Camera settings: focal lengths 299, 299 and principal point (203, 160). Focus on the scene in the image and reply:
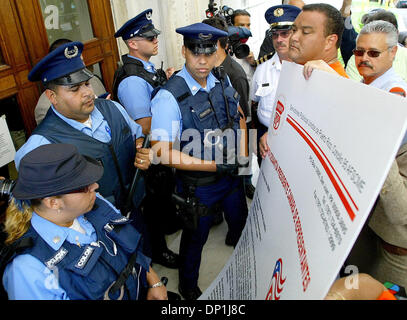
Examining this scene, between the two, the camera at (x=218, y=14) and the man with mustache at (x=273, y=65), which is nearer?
the man with mustache at (x=273, y=65)

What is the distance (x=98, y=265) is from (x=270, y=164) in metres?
1.05

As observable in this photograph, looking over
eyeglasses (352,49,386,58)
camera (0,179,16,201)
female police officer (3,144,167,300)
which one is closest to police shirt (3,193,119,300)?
female police officer (3,144,167,300)

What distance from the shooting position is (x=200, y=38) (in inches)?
81.5

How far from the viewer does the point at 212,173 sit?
2.23 metres

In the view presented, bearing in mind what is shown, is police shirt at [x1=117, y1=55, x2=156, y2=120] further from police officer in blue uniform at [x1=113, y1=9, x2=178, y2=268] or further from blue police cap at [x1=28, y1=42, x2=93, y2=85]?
blue police cap at [x1=28, y1=42, x2=93, y2=85]

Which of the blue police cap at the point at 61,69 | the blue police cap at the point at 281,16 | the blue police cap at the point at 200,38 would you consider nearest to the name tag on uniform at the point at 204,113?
the blue police cap at the point at 200,38

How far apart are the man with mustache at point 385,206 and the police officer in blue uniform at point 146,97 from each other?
1.52 metres

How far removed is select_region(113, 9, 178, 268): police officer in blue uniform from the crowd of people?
11mm

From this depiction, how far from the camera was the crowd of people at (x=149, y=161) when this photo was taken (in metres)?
1.25

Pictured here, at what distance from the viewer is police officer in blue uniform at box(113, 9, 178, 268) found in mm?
2564

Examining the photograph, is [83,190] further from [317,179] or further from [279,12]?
[279,12]

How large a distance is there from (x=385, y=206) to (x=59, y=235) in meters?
1.39

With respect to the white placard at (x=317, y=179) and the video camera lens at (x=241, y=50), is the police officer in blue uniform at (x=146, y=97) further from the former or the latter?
the white placard at (x=317, y=179)
